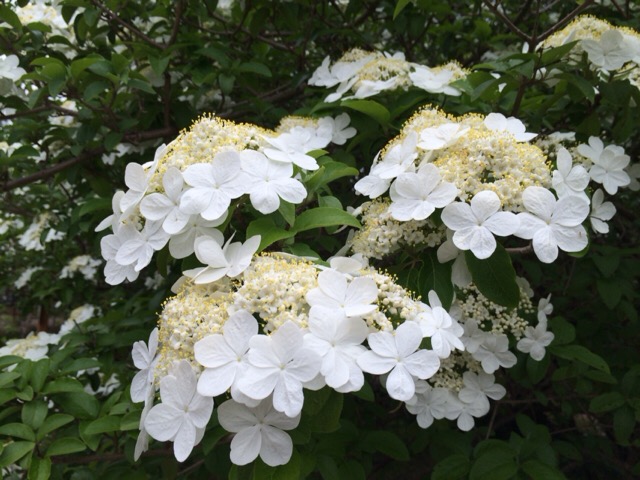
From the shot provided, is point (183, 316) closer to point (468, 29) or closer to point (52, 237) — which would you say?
point (468, 29)

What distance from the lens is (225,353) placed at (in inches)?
42.6

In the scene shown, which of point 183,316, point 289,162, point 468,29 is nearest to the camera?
point 183,316

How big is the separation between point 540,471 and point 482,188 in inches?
37.4

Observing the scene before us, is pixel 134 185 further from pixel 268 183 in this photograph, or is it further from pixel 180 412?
pixel 180 412

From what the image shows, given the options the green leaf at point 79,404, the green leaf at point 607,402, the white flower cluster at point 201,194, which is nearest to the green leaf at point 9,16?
the white flower cluster at point 201,194

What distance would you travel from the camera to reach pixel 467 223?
131 centimetres

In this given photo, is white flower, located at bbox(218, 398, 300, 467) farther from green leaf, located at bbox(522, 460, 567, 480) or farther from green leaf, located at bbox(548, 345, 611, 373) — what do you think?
green leaf, located at bbox(548, 345, 611, 373)

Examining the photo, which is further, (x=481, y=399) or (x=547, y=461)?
(x=547, y=461)

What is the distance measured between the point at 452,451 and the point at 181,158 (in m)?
1.34

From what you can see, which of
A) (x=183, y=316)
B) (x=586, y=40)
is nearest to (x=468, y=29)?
(x=586, y=40)

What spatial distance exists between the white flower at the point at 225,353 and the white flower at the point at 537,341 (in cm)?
105

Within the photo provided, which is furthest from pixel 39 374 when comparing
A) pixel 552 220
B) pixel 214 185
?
pixel 552 220

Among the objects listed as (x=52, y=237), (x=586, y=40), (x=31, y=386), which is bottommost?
(x=52, y=237)

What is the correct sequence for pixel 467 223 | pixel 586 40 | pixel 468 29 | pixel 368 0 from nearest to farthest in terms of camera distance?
pixel 467 223 < pixel 586 40 < pixel 368 0 < pixel 468 29
